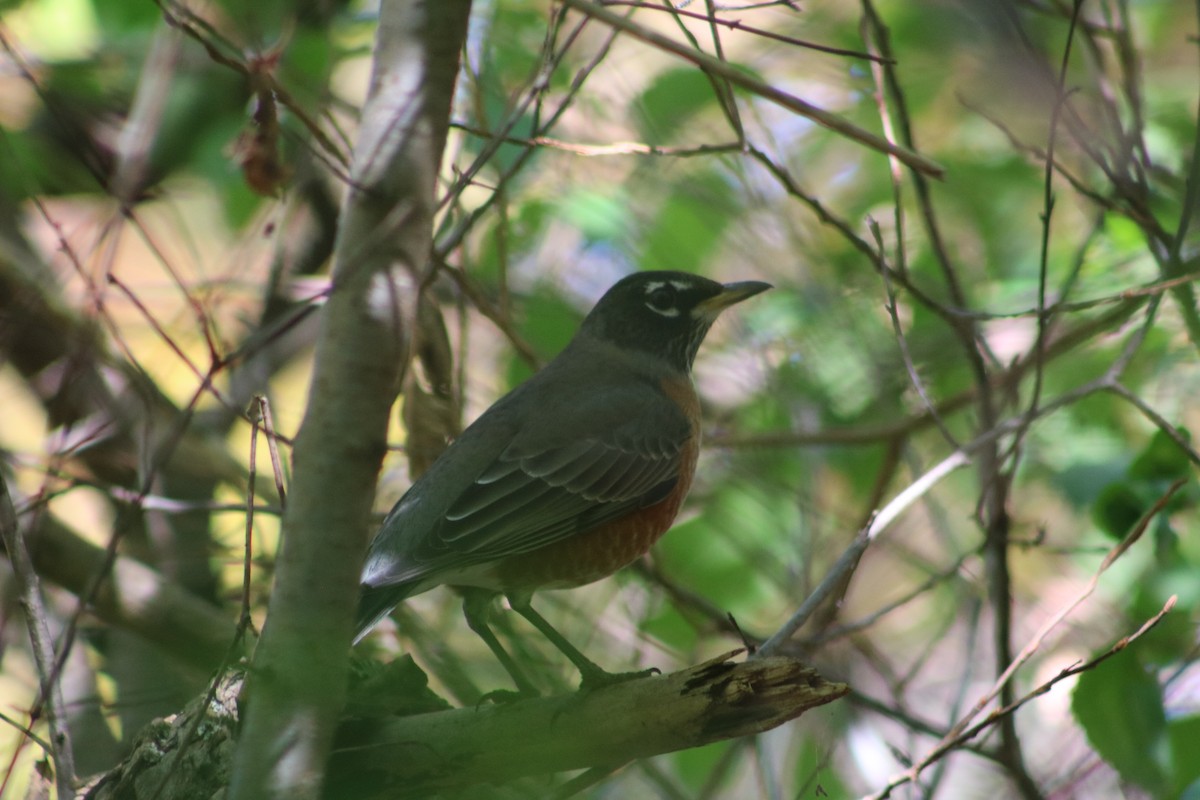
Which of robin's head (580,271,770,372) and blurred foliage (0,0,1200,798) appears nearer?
blurred foliage (0,0,1200,798)

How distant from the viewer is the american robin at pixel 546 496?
131 inches

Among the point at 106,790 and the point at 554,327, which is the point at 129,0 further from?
the point at 106,790

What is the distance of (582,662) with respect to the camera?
326 cm

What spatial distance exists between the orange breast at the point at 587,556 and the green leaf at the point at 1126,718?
1.32 meters

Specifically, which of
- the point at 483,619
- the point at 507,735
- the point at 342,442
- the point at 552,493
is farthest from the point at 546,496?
the point at 342,442

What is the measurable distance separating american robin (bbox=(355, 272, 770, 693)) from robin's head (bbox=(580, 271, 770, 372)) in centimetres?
19

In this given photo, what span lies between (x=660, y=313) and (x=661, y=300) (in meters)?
0.05

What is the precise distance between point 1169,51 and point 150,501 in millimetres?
5735

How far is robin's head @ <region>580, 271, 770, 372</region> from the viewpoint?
4629 mm

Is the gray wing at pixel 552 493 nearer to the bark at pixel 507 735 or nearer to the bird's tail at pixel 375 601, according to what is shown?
the bird's tail at pixel 375 601

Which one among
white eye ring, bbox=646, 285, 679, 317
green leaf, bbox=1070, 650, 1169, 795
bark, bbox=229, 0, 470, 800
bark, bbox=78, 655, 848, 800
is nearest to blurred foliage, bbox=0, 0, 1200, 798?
green leaf, bbox=1070, 650, 1169, 795

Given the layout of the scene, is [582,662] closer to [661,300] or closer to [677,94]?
[661,300]

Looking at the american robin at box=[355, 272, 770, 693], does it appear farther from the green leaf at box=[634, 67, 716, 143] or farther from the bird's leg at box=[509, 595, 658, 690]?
the green leaf at box=[634, 67, 716, 143]

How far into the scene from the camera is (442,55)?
2020 millimetres
